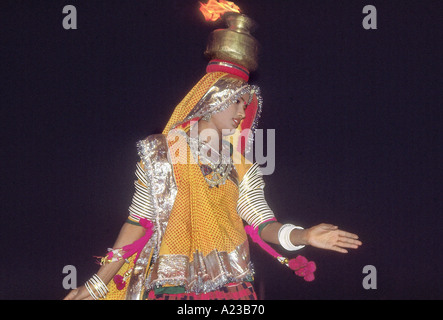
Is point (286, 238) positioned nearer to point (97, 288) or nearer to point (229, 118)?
point (229, 118)

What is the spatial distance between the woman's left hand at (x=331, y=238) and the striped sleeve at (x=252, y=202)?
0.92ft

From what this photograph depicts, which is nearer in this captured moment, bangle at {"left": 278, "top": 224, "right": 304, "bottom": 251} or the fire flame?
bangle at {"left": 278, "top": 224, "right": 304, "bottom": 251}

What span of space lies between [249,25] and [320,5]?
2.91 feet

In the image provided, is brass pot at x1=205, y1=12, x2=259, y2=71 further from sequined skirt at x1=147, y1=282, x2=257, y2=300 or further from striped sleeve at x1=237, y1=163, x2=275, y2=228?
sequined skirt at x1=147, y1=282, x2=257, y2=300

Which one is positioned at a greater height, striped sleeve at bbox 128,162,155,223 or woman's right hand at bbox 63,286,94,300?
striped sleeve at bbox 128,162,155,223

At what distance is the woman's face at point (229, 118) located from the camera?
2.22 metres

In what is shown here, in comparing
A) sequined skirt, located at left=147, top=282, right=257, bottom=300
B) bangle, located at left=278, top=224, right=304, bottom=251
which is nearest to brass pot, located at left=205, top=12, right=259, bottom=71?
bangle, located at left=278, top=224, right=304, bottom=251

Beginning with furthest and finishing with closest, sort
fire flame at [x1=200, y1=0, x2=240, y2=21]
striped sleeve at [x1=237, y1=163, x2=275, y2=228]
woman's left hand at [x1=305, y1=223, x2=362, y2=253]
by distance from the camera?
fire flame at [x1=200, y1=0, x2=240, y2=21] < striped sleeve at [x1=237, y1=163, x2=275, y2=228] < woman's left hand at [x1=305, y1=223, x2=362, y2=253]

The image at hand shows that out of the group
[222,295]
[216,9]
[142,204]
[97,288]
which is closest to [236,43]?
[216,9]

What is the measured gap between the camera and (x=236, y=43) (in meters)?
2.23

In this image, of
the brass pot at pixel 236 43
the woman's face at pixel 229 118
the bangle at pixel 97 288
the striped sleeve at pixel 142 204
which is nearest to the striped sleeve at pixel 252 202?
the woman's face at pixel 229 118

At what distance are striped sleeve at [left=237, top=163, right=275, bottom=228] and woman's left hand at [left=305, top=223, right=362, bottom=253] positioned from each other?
280 mm

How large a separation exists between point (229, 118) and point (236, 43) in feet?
1.11

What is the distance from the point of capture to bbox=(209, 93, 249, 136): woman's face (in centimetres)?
222
